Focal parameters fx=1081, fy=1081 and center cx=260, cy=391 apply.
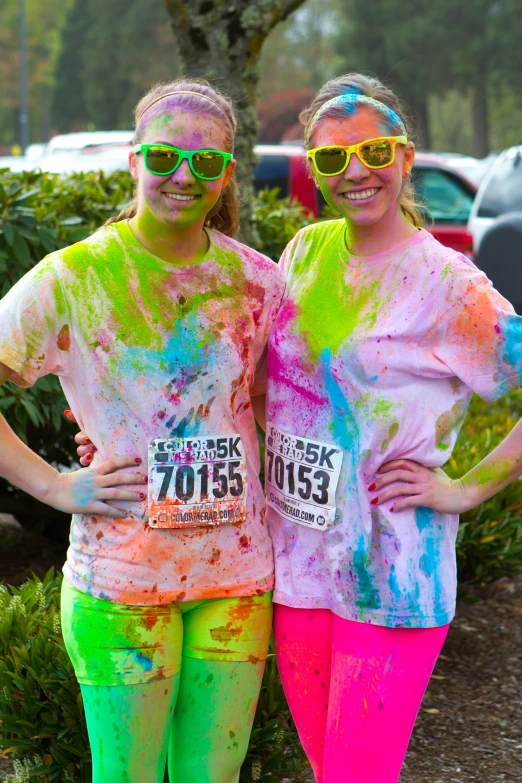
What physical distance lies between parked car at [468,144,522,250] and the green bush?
6.77m

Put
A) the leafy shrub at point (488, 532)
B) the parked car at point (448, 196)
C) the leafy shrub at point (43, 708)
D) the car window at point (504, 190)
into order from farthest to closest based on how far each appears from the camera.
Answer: the parked car at point (448, 196) < the car window at point (504, 190) < the leafy shrub at point (488, 532) < the leafy shrub at point (43, 708)

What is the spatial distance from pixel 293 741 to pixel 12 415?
1.71m

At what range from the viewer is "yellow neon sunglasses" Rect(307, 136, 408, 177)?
2.24 m

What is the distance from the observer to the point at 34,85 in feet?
182

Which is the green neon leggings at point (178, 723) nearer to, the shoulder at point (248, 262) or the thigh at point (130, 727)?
the thigh at point (130, 727)

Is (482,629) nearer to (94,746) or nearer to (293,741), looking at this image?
(293,741)

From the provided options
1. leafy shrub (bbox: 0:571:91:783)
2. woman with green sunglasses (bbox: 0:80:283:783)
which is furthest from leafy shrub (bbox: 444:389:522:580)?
woman with green sunglasses (bbox: 0:80:283:783)

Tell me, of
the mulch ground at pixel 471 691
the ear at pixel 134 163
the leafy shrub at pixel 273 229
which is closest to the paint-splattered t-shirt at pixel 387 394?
the ear at pixel 134 163

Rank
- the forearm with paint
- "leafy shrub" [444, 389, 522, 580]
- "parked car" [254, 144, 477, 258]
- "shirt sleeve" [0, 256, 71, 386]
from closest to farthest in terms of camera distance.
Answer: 1. "shirt sleeve" [0, 256, 71, 386]
2. the forearm with paint
3. "leafy shrub" [444, 389, 522, 580]
4. "parked car" [254, 144, 477, 258]

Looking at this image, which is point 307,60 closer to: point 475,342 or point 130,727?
point 475,342

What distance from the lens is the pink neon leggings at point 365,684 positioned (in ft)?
7.35

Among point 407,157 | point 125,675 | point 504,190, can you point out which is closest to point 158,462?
point 125,675

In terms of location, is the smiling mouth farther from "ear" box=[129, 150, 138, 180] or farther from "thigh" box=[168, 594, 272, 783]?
"thigh" box=[168, 594, 272, 783]

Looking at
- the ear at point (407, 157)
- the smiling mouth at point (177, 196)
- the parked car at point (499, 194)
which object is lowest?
the smiling mouth at point (177, 196)
